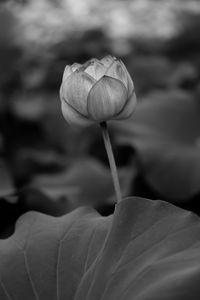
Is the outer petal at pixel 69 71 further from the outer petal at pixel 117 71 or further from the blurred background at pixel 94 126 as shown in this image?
the blurred background at pixel 94 126

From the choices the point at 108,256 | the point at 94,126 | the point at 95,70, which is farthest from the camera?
the point at 94,126

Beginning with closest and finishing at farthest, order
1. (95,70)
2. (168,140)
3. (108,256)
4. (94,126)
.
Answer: (108,256) < (95,70) < (168,140) < (94,126)

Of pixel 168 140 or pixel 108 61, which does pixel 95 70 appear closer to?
pixel 108 61

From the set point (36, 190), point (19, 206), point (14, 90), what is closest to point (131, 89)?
point (36, 190)

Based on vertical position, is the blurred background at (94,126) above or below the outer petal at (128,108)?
above

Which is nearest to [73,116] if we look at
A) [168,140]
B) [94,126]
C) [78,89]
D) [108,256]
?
[78,89]

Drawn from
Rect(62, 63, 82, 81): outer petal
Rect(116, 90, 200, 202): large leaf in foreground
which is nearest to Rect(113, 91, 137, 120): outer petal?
Rect(62, 63, 82, 81): outer petal

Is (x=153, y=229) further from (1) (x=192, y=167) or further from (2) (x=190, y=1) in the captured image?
(2) (x=190, y=1)

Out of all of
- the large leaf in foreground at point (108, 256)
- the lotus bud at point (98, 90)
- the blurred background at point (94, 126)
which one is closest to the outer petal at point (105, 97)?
the lotus bud at point (98, 90)
